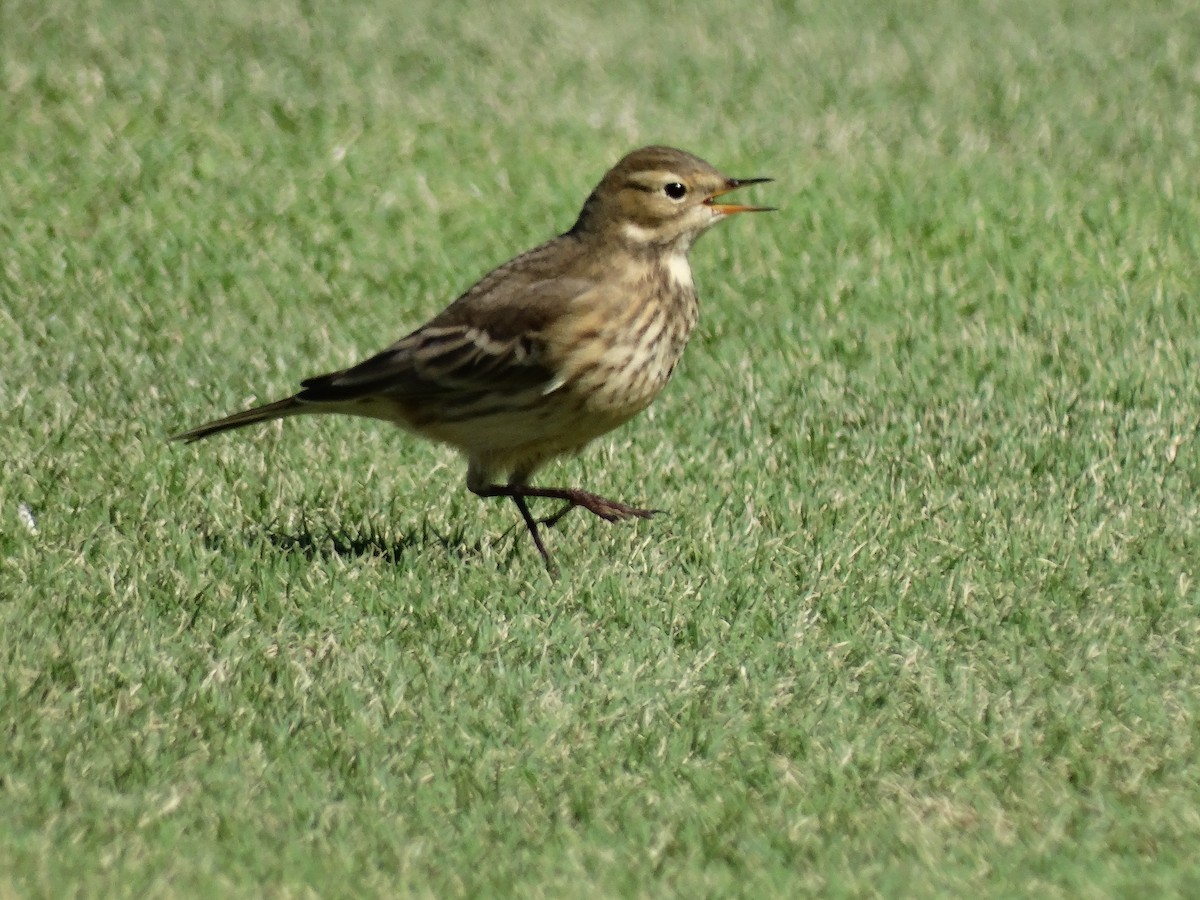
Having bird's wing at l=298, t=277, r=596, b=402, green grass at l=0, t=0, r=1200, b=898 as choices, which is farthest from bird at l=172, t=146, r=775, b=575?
green grass at l=0, t=0, r=1200, b=898

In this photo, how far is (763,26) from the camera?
48.7 ft

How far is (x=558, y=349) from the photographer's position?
6.73 metres

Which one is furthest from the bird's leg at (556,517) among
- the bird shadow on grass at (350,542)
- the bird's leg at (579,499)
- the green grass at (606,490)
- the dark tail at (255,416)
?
the dark tail at (255,416)

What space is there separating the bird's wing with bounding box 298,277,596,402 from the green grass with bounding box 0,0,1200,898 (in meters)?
0.54

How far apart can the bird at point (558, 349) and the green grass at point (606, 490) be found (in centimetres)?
38

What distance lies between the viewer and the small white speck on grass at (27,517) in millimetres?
7088

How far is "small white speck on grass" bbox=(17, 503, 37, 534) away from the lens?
279 inches

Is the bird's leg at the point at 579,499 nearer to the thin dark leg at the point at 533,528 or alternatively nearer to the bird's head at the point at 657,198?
the thin dark leg at the point at 533,528

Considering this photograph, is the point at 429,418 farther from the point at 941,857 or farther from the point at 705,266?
the point at 705,266

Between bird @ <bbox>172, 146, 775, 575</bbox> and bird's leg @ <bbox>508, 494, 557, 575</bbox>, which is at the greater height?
bird @ <bbox>172, 146, 775, 575</bbox>

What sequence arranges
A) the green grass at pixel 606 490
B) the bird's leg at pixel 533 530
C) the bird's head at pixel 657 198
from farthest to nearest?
the bird's head at pixel 657 198 → the bird's leg at pixel 533 530 → the green grass at pixel 606 490

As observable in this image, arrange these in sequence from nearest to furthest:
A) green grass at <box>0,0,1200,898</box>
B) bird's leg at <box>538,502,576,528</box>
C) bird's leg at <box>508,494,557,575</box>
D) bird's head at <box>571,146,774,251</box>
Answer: green grass at <box>0,0,1200,898</box>
bird's leg at <box>508,494,557,575</box>
bird's head at <box>571,146,774,251</box>
bird's leg at <box>538,502,576,528</box>

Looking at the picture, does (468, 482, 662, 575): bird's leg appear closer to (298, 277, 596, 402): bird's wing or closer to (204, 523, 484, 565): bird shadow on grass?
(204, 523, 484, 565): bird shadow on grass

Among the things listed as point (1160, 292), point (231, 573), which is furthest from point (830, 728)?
point (1160, 292)
